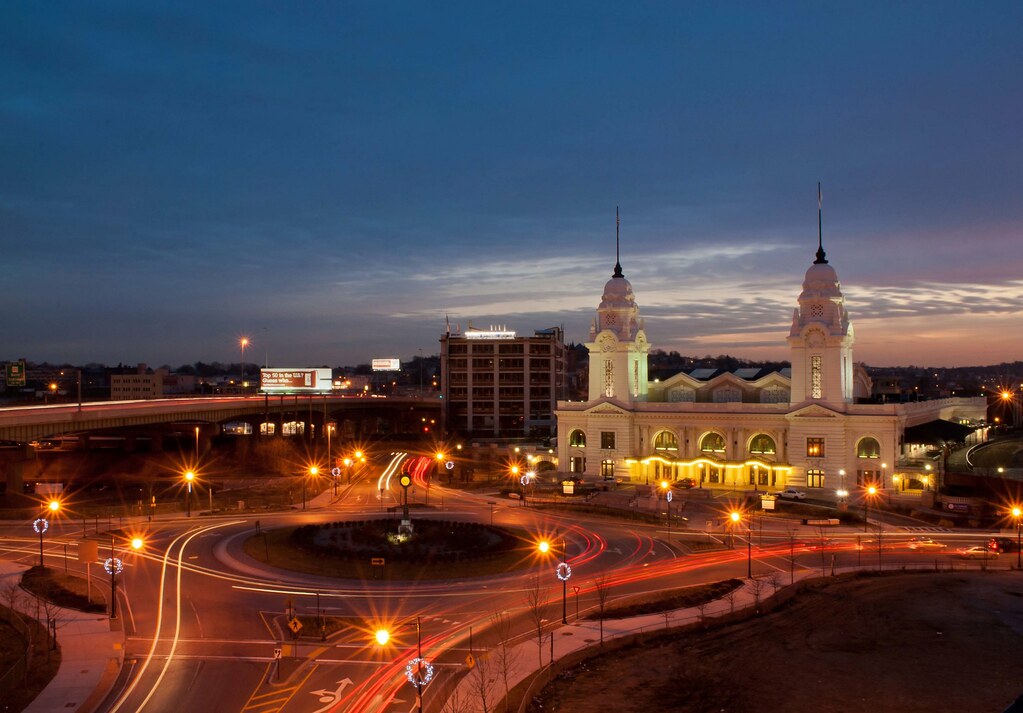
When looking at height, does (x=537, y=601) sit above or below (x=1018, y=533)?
below

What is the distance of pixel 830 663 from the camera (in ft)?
113

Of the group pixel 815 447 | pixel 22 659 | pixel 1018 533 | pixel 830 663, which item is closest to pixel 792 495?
pixel 815 447

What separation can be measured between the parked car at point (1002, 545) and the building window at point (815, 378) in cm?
2798

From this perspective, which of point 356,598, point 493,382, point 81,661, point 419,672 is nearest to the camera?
point 419,672

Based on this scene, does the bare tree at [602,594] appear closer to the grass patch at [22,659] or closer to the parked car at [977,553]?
the grass patch at [22,659]

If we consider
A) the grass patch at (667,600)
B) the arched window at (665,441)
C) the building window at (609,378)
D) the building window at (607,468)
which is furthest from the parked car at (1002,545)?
the building window at (609,378)

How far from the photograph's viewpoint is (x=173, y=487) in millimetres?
92938

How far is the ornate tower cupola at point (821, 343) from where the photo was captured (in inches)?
3275

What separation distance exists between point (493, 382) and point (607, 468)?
6292 cm

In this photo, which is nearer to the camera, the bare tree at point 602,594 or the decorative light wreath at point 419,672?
the decorative light wreath at point 419,672

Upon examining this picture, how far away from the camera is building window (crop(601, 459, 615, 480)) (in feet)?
306

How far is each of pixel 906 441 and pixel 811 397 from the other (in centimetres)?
993

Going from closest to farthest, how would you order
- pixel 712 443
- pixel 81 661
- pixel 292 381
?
pixel 81 661
pixel 712 443
pixel 292 381

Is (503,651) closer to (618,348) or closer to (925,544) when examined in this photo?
(925,544)
